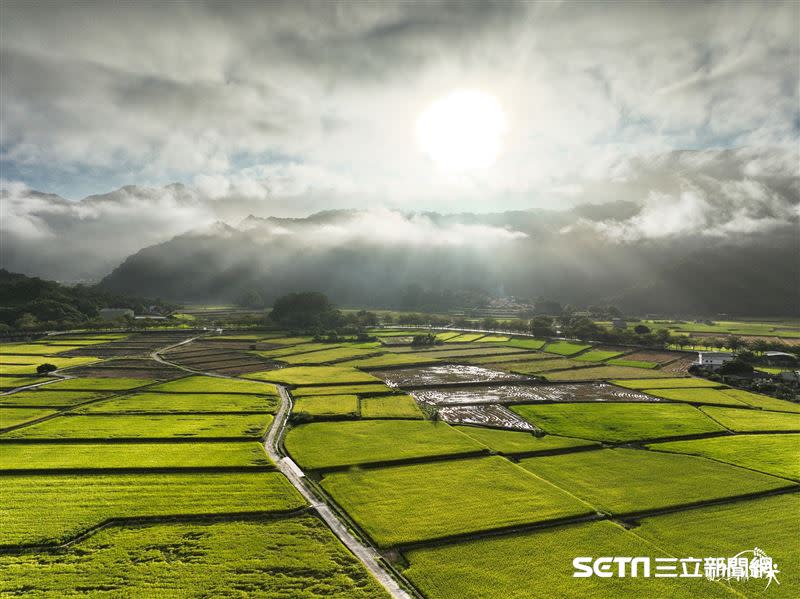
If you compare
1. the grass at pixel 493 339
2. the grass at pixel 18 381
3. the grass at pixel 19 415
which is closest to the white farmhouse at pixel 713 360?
the grass at pixel 493 339

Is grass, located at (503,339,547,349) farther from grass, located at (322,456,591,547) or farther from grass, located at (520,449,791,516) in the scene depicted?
grass, located at (322,456,591,547)

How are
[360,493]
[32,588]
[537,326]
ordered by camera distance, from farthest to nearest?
[537,326] → [360,493] → [32,588]

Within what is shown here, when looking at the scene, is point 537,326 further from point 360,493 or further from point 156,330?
point 156,330

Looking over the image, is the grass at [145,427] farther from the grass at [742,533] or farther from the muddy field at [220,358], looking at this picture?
the grass at [742,533]

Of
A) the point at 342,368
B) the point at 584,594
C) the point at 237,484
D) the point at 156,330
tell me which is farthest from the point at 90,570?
the point at 156,330

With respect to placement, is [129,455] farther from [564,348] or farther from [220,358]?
[564,348]

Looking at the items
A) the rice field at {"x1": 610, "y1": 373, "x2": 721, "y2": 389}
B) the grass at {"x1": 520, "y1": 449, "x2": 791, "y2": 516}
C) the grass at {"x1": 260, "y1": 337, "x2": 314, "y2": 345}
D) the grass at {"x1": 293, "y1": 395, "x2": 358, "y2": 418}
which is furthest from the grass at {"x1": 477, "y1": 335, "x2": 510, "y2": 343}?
the grass at {"x1": 520, "y1": 449, "x2": 791, "y2": 516}
